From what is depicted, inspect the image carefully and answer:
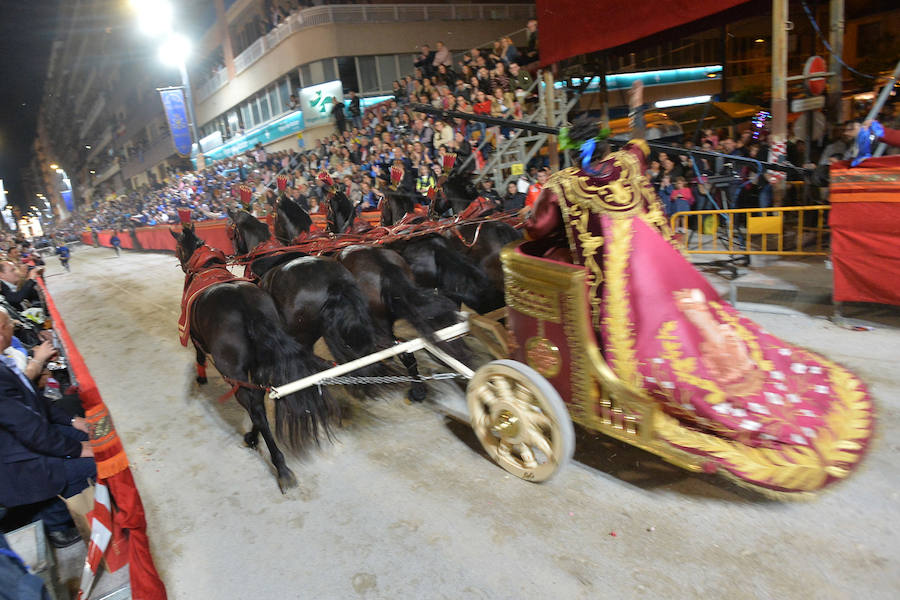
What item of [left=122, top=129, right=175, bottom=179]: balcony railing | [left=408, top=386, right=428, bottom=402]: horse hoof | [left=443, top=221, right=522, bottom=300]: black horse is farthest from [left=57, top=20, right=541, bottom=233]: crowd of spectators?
[left=122, top=129, right=175, bottom=179]: balcony railing

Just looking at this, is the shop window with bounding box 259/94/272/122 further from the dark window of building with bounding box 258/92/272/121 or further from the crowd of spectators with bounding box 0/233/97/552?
the crowd of spectators with bounding box 0/233/97/552

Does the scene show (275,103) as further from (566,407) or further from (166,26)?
(566,407)

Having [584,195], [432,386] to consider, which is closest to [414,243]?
[432,386]

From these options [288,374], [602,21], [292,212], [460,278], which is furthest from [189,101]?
[288,374]

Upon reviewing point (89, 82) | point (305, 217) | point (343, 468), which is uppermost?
point (89, 82)

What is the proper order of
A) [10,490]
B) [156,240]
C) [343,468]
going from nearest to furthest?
1. [10,490]
2. [343,468]
3. [156,240]

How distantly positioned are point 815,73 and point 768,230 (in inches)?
127

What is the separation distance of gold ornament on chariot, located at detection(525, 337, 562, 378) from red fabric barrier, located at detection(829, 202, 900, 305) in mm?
3481

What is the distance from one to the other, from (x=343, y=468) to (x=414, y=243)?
94.8 inches

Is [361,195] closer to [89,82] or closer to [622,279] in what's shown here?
[622,279]

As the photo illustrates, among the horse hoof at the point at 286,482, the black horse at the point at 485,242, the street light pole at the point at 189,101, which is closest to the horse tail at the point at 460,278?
the black horse at the point at 485,242

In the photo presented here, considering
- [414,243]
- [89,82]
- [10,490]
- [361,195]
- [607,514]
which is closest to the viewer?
[10,490]

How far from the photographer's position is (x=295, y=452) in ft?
11.1

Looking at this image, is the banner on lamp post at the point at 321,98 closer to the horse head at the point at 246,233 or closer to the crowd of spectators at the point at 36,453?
the horse head at the point at 246,233
